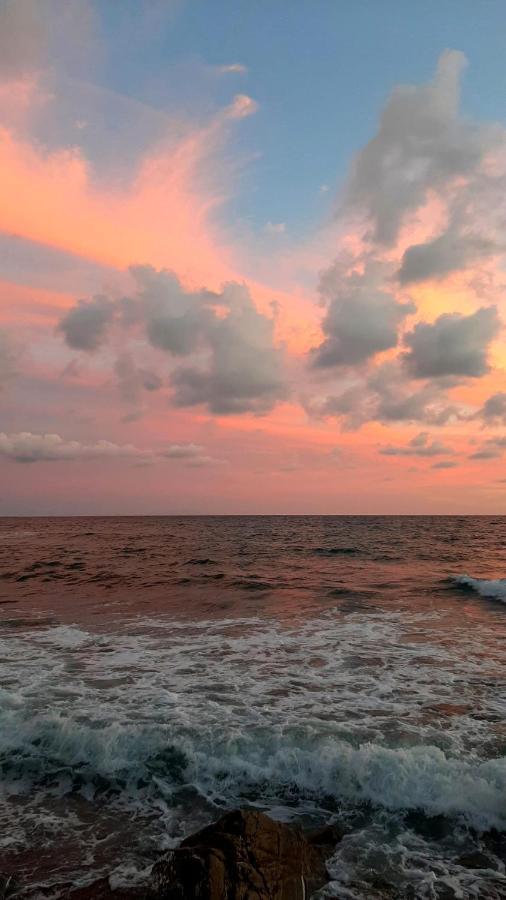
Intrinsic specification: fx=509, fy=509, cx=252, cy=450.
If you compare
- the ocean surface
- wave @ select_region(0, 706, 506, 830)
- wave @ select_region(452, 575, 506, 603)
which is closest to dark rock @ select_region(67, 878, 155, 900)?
the ocean surface

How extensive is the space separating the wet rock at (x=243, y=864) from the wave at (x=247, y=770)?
1.51 metres

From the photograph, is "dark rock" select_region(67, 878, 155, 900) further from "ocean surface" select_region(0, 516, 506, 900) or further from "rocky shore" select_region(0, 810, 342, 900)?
"ocean surface" select_region(0, 516, 506, 900)

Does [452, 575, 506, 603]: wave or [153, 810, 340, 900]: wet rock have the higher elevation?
[153, 810, 340, 900]: wet rock

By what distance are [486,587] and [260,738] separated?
750 inches

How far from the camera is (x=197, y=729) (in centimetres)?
812

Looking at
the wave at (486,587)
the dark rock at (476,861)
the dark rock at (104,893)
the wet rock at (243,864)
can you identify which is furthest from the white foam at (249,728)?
the wave at (486,587)

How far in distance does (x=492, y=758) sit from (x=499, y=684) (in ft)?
12.1

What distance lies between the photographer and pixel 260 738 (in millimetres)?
7758

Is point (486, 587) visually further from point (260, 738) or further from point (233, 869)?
point (233, 869)

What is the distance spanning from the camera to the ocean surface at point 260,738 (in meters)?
5.46

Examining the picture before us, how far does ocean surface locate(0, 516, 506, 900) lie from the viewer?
546 centimetres

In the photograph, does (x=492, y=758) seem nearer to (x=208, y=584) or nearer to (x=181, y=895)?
(x=181, y=895)

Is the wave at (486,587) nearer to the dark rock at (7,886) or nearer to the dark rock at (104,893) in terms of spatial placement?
the dark rock at (104,893)

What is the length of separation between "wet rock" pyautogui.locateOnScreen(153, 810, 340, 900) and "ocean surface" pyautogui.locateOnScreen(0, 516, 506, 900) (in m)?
0.39
